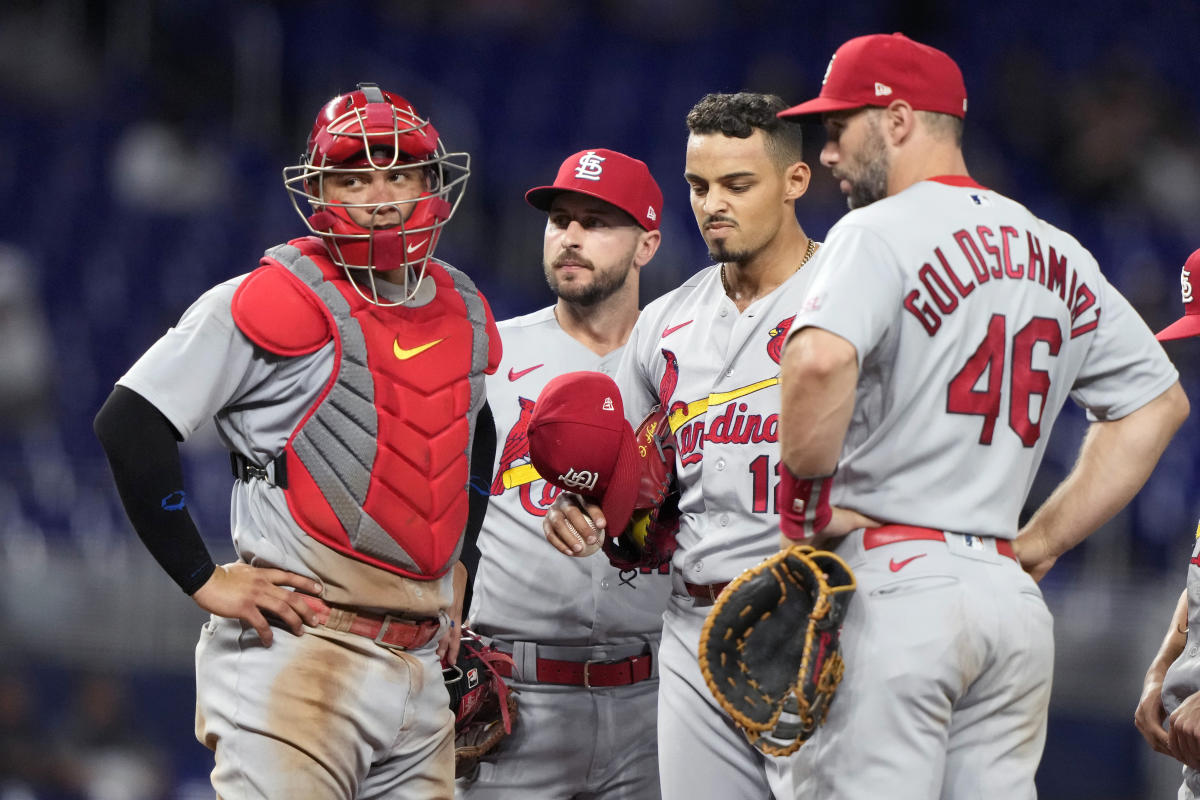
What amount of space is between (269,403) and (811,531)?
1186mm

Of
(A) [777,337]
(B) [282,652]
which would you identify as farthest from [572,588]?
(B) [282,652]

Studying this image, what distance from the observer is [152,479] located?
286 centimetres

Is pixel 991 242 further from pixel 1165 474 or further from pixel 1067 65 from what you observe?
pixel 1067 65

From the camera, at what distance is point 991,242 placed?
9.04 feet

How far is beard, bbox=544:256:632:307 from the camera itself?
420 cm

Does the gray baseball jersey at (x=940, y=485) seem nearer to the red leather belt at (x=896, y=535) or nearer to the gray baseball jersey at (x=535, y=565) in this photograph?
the red leather belt at (x=896, y=535)

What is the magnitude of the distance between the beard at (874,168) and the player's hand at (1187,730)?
4.68ft

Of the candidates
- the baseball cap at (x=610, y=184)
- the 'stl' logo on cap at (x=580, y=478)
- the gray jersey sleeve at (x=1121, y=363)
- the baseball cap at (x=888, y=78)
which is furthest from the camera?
the baseball cap at (x=610, y=184)

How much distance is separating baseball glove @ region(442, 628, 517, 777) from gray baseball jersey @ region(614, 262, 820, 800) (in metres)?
0.51

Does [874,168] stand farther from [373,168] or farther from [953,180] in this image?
[373,168]

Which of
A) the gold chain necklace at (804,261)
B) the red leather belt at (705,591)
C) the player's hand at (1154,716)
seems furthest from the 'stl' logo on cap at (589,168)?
the player's hand at (1154,716)

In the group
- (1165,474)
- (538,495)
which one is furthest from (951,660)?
(1165,474)

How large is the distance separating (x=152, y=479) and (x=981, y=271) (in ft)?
5.64

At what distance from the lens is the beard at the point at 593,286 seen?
4199mm
